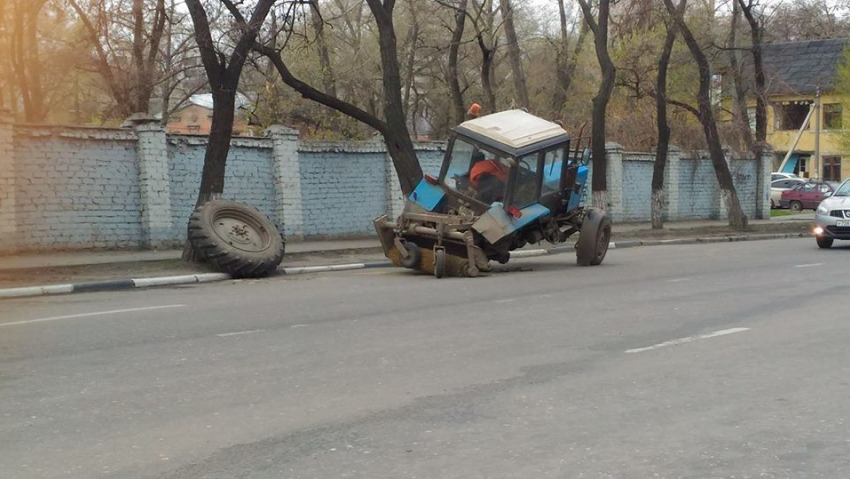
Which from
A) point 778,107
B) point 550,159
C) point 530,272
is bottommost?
point 530,272

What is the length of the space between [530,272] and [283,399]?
1025 cm

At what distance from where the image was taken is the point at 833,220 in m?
20.2

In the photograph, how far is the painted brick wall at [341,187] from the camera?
2338cm

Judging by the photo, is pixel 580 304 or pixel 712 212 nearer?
pixel 580 304

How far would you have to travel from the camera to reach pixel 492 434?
5.69 meters

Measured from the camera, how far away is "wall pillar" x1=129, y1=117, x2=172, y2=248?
19891 millimetres

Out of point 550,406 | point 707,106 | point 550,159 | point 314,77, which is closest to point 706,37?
point 707,106

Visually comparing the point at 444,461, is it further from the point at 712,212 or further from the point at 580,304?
the point at 712,212

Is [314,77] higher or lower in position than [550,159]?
higher

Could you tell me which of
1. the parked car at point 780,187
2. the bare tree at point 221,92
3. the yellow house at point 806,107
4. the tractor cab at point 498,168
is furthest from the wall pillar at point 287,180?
the yellow house at point 806,107

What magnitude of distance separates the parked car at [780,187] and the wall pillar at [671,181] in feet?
54.3

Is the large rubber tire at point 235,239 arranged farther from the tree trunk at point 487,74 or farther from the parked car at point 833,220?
the tree trunk at point 487,74

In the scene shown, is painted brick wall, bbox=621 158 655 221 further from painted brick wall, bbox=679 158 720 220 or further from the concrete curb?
the concrete curb

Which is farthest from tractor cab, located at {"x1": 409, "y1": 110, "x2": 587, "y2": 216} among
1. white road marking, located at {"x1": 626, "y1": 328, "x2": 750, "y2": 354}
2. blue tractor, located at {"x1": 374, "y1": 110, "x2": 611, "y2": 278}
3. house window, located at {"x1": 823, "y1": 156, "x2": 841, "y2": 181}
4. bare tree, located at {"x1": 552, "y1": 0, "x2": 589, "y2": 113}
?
house window, located at {"x1": 823, "y1": 156, "x2": 841, "y2": 181}
